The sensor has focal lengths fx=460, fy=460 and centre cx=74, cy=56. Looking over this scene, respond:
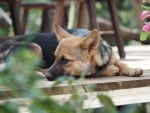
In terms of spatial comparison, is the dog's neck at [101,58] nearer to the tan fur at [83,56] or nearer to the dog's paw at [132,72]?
the tan fur at [83,56]

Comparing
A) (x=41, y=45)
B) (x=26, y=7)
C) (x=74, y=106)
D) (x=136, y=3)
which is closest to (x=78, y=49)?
(x=41, y=45)

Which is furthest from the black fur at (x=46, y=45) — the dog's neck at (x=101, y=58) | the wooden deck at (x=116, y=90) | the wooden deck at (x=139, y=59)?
the wooden deck at (x=116, y=90)

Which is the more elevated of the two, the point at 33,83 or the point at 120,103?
the point at 33,83

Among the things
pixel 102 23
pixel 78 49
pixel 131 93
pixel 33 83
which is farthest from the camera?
pixel 102 23

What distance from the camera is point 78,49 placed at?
3385mm

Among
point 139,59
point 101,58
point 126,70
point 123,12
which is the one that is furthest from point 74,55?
point 123,12

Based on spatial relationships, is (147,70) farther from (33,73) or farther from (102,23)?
(102,23)

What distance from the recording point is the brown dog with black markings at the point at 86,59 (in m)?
3.28

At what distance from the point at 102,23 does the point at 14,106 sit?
27.9 ft

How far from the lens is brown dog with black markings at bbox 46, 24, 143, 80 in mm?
3277

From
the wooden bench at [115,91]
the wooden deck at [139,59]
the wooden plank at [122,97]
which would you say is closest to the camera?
the wooden plank at [122,97]

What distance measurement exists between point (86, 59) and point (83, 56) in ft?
0.11

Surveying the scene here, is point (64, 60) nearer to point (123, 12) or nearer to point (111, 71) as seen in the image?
point (111, 71)

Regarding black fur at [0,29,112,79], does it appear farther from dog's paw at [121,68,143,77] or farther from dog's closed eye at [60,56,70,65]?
dog's closed eye at [60,56,70,65]
